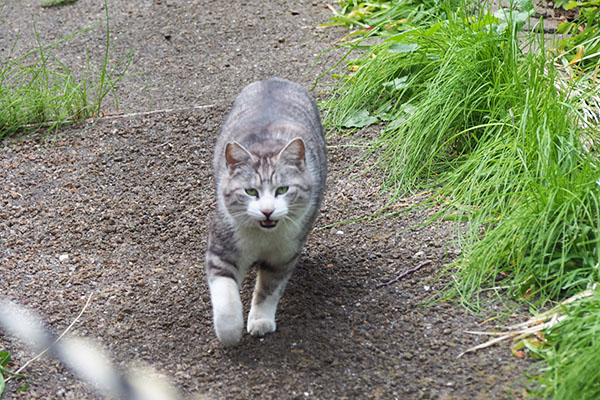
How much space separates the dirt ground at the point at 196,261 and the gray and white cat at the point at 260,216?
0.17 meters

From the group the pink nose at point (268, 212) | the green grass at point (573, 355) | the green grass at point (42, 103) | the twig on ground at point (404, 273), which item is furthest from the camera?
the green grass at point (42, 103)

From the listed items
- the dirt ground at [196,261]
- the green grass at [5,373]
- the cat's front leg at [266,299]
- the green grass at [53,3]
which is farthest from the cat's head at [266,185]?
the green grass at [53,3]

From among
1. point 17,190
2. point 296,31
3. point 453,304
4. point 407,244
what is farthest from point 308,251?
point 296,31

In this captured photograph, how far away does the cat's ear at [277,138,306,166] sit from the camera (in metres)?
3.15

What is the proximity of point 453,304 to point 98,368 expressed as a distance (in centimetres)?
156

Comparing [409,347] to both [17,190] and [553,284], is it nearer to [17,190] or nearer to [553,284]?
[553,284]

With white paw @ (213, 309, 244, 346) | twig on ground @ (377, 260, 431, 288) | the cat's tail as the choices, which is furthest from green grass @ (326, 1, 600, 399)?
the cat's tail

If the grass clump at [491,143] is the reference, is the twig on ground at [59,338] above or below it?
below

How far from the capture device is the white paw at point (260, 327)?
3.21m

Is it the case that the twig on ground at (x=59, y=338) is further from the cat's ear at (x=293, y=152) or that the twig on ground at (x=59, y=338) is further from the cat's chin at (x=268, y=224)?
the cat's ear at (x=293, y=152)

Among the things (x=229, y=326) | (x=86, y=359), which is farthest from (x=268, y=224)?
(x=86, y=359)

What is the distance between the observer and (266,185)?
3117mm

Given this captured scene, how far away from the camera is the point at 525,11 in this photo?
14.3ft

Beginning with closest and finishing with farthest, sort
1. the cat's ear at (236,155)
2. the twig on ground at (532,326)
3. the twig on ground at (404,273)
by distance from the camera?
the twig on ground at (532,326) < the cat's ear at (236,155) < the twig on ground at (404,273)
